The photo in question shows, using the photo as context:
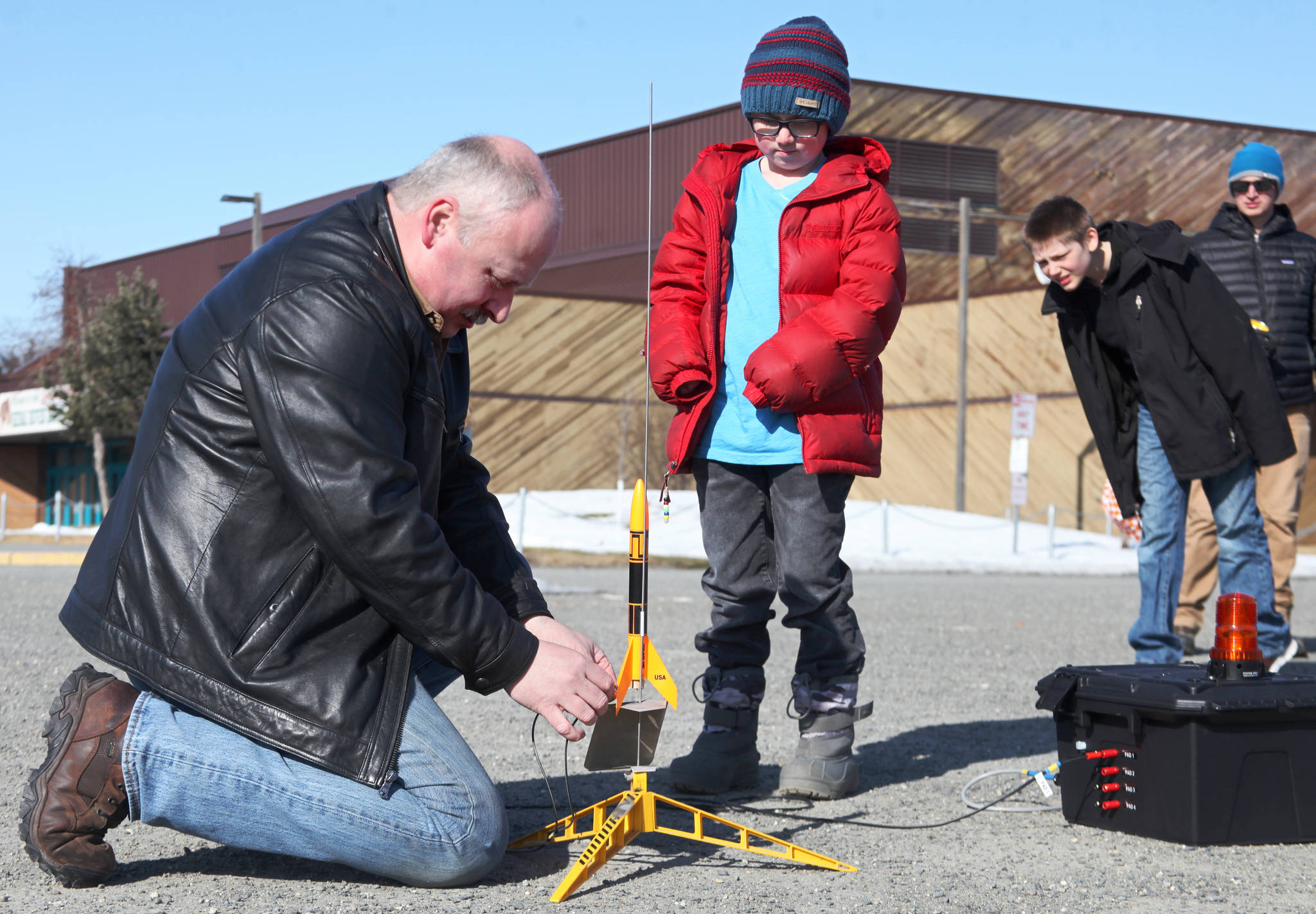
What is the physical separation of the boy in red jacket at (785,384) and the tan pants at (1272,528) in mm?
2840

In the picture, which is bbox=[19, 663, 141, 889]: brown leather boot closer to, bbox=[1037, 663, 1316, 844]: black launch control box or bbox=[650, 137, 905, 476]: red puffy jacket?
bbox=[650, 137, 905, 476]: red puffy jacket

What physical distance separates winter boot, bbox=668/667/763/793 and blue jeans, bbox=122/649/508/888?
97 centimetres

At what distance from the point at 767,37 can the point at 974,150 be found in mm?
26628

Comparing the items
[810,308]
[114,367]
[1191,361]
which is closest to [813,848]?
[810,308]

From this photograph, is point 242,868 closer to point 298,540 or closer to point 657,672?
point 298,540

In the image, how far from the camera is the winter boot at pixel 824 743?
3215 mm

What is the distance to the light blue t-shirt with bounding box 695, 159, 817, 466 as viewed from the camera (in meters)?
3.34

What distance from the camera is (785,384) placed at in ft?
10.4

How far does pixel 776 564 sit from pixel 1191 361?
1816 mm

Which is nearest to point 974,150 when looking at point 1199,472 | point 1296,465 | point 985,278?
point 985,278

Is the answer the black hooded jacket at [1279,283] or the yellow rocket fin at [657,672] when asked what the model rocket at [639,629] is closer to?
the yellow rocket fin at [657,672]

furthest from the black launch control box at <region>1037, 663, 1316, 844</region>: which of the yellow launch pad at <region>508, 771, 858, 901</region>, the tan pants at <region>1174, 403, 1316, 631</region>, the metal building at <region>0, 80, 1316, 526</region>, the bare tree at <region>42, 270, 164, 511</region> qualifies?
the bare tree at <region>42, 270, 164, 511</region>

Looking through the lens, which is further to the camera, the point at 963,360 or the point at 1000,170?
the point at 1000,170

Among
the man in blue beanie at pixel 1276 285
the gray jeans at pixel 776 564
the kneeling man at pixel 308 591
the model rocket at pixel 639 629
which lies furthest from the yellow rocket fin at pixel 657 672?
the man in blue beanie at pixel 1276 285
